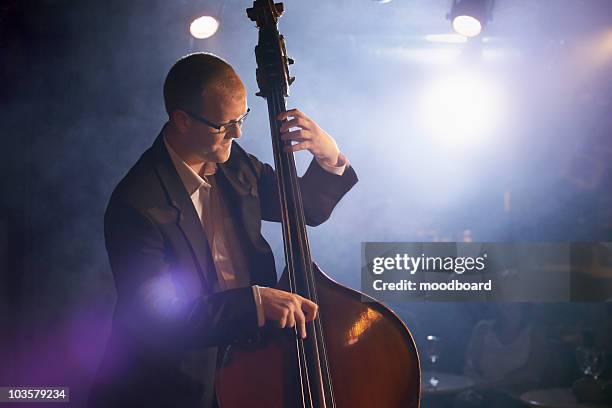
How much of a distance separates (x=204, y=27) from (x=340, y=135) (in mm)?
1164

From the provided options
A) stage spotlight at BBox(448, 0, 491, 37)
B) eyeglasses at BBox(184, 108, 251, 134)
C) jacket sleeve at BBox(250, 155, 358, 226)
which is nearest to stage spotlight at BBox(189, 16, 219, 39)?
stage spotlight at BBox(448, 0, 491, 37)

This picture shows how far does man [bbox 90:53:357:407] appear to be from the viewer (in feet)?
3.99

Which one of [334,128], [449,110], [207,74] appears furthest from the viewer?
[449,110]

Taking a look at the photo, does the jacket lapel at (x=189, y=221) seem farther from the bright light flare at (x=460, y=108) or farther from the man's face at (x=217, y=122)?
the bright light flare at (x=460, y=108)

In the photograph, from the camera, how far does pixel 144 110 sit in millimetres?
3193

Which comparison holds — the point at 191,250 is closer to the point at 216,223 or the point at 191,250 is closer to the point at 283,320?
the point at 216,223

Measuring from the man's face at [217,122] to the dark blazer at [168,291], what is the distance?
0.24 ft

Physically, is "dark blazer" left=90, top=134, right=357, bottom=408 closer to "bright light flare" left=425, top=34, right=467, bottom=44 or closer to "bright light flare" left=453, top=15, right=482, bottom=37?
"bright light flare" left=453, top=15, right=482, bottom=37

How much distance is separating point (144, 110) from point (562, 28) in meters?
2.71

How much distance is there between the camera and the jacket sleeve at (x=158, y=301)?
3.94 ft

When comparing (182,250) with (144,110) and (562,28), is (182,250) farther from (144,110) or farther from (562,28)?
(562,28)

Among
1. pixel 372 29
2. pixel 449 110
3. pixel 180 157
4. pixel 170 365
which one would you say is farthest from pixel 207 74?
pixel 449 110

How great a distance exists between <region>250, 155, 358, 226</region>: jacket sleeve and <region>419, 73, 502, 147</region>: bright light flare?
2791 mm

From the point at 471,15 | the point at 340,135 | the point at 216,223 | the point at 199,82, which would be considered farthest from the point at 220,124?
the point at 340,135
